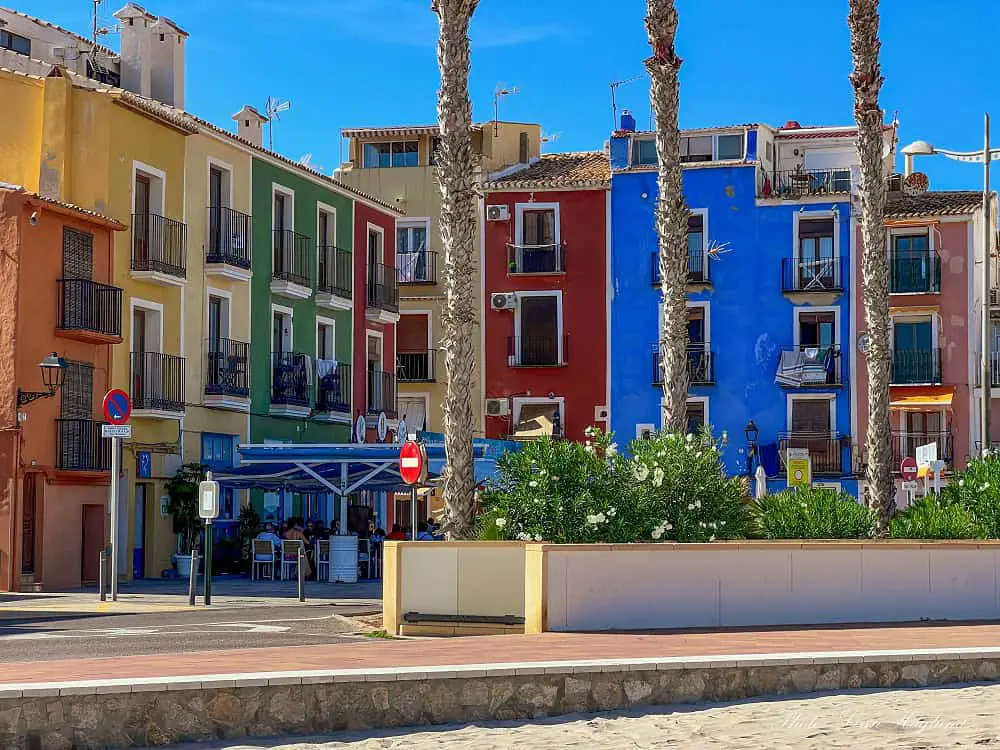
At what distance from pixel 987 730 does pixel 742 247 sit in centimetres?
4660

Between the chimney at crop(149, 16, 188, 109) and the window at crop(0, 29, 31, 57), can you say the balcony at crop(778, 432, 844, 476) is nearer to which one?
the chimney at crop(149, 16, 188, 109)

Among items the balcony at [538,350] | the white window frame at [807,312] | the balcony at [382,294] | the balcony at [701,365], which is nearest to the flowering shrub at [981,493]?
the balcony at [382,294]

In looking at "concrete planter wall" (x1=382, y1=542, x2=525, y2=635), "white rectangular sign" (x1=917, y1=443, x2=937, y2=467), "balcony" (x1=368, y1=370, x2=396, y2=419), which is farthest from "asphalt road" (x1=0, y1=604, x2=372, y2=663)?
"balcony" (x1=368, y1=370, x2=396, y2=419)

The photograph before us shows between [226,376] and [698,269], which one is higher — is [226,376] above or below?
below

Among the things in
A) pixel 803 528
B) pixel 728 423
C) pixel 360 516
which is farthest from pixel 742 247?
pixel 803 528

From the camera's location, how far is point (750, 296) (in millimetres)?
57688

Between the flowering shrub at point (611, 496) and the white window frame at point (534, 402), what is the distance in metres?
37.9

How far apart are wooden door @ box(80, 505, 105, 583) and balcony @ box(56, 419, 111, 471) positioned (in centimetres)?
99

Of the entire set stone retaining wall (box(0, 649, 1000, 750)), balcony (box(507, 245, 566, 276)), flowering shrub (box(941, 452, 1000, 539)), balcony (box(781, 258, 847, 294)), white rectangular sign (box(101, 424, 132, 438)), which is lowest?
stone retaining wall (box(0, 649, 1000, 750))

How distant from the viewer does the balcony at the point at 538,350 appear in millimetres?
58625

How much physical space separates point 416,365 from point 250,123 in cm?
1018

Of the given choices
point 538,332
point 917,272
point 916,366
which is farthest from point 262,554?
point 917,272

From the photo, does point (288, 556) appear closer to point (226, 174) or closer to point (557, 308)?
point (226, 174)

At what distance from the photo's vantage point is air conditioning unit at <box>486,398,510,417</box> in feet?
192
